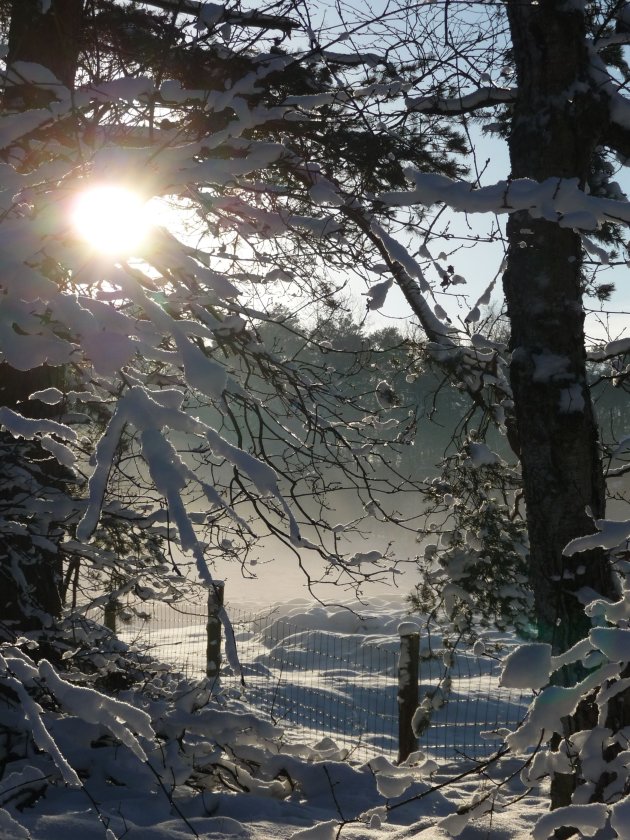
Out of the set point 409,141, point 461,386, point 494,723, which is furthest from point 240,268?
point 494,723

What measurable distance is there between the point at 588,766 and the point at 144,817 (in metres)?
2.68

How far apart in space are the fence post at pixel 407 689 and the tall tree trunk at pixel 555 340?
3.47 meters

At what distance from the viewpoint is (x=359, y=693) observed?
11.0m

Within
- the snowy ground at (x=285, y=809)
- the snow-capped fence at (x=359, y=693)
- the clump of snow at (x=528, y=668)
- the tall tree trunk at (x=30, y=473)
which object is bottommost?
the snow-capped fence at (x=359, y=693)

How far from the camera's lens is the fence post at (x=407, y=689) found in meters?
7.45

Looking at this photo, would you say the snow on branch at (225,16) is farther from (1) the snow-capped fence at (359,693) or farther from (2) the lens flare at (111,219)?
(1) the snow-capped fence at (359,693)

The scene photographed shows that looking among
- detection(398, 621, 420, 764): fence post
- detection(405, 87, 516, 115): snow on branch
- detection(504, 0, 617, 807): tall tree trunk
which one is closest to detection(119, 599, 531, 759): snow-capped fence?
detection(398, 621, 420, 764): fence post

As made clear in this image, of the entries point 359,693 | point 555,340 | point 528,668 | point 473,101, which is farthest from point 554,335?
point 359,693

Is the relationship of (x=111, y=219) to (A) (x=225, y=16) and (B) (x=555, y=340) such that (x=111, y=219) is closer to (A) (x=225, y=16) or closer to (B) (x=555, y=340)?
(A) (x=225, y=16)

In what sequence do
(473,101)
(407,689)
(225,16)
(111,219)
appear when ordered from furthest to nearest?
(407,689), (473,101), (225,16), (111,219)

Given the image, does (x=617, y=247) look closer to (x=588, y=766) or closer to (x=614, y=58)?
(x=614, y=58)

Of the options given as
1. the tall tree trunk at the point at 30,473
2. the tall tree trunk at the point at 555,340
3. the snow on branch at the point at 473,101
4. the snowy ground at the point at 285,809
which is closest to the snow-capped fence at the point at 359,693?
the snowy ground at the point at 285,809

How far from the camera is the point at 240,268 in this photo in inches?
190

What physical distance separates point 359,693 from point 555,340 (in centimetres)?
830
